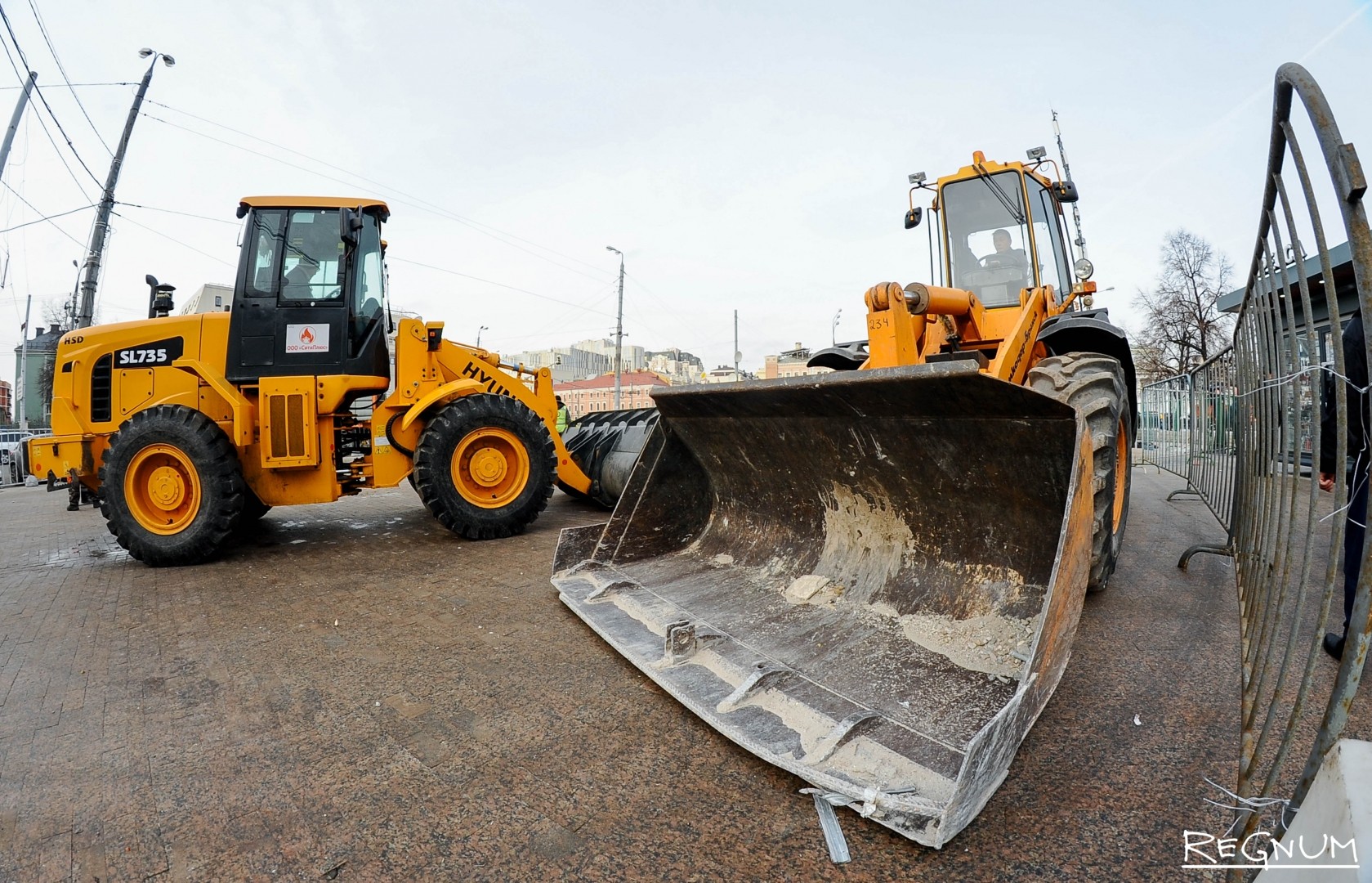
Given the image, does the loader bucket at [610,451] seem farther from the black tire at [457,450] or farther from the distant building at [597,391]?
the distant building at [597,391]

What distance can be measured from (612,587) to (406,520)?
4.22 metres

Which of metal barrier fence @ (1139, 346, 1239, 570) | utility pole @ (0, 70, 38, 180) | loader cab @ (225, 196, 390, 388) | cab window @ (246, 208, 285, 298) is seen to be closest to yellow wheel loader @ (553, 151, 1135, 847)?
metal barrier fence @ (1139, 346, 1239, 570)

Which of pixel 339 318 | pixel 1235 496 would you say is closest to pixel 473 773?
pixel 1235 496

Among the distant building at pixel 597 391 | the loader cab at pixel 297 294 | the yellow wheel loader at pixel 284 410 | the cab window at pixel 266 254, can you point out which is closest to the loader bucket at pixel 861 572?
the yellow wheel loader at pixel 284 410

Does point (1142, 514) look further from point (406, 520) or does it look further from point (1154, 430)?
point (406, 520)

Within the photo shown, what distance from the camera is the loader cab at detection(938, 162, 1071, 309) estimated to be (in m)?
4.64

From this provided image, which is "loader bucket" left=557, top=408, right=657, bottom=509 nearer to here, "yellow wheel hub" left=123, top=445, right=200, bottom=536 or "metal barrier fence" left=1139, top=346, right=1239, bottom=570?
"yellow wheel hub" left=123, top=445, right=200, bottom=536

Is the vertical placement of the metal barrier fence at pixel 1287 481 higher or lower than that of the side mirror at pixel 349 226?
lower

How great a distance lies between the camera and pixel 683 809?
187 cm

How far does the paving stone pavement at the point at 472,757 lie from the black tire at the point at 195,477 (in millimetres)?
1056

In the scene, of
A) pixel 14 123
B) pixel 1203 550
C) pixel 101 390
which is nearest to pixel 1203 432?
pixel 1203 550

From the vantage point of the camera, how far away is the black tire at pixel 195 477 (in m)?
4.92

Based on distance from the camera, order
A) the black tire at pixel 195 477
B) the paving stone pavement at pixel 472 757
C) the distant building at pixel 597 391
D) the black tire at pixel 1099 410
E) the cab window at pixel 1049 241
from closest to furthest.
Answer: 1. the paving stone pavement at pixel 472 757
2. the black tire at pixel 1099 410
3. the cab window at pixel 1049 241
4. the black tire at pixel 195 477
5. the distant building at pixel 597 391

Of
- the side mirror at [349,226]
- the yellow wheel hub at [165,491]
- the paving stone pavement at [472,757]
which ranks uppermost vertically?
the side mirror at [349,226]
